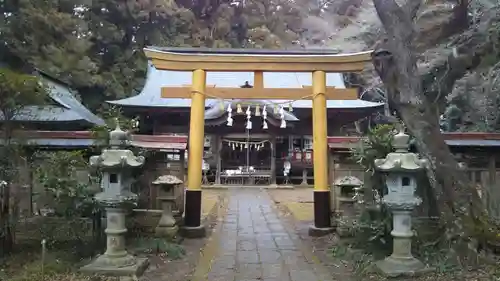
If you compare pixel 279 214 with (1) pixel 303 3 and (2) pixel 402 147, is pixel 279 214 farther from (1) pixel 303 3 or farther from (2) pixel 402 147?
(1) pixel 303 3

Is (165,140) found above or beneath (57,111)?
beneath

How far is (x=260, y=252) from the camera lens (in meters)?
7.54

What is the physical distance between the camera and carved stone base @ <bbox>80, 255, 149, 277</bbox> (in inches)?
225

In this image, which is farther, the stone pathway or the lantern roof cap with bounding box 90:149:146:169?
the stone pathway

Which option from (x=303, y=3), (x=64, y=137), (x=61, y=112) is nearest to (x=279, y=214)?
(x=64, y=137)

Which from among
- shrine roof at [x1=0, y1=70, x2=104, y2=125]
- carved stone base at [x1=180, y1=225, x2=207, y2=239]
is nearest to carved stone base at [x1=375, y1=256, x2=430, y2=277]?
carved stone base at [x1=180, y1=225, x2=207, y2=239]

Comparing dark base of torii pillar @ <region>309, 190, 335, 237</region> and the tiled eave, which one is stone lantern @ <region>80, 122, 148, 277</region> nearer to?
the tiled eave

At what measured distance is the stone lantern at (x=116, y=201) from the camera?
19.2 ft

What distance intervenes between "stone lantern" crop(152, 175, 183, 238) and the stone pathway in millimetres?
862

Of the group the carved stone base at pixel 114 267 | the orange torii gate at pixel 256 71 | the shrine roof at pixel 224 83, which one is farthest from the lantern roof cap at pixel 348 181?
the shrine roof at pixel 224 83

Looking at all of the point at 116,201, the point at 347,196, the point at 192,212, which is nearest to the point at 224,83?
the point at 192,212

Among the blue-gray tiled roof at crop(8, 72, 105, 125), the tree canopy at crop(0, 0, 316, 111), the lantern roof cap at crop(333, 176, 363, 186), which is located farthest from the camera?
the tree canopy at crop(0, 0, 316, 111)

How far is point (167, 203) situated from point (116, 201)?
2.68 m

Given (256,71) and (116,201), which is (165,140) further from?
(116,201)
